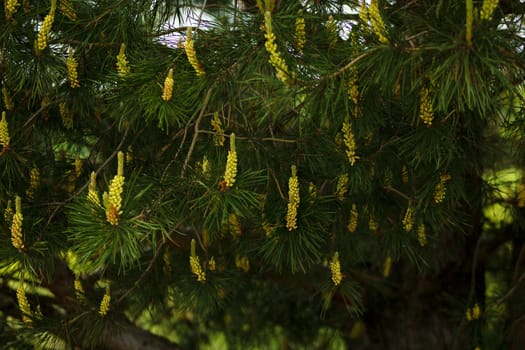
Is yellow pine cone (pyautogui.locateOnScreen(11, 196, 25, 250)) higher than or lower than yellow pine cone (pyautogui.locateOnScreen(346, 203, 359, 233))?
lower

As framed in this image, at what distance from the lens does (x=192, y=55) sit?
4.59ft

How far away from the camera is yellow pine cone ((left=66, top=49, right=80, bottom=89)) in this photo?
1.55m

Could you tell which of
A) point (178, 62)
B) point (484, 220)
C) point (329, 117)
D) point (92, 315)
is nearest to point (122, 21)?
point (178, 62)

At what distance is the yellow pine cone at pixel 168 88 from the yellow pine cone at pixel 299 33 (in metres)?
0.24

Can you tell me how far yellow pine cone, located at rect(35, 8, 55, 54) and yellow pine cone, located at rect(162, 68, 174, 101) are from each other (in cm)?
25

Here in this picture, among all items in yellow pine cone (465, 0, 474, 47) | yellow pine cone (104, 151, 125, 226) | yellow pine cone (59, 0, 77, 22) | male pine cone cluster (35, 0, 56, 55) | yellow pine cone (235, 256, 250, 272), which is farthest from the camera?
yellow pine cone (235, 256, 250, 272)

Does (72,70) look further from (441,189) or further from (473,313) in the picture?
(473,313)

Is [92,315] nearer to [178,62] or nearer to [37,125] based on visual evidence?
[37,125]

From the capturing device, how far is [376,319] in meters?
2.93

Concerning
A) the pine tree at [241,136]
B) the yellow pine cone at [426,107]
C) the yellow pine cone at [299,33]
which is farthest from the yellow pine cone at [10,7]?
the yellow pine cone at [426,107]

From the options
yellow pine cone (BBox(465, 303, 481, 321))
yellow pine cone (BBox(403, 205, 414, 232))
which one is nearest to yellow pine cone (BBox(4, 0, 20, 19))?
yellow pine cone (BBox(403, 205, 414, 232))

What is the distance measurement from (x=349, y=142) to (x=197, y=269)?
17.1 inches

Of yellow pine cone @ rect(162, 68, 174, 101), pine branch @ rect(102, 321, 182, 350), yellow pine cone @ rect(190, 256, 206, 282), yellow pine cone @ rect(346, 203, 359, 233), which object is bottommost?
pine branch @ rect(102, 321, 182, 350)

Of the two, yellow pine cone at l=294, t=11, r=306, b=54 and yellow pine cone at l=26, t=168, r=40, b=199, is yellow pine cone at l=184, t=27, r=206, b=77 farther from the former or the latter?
yellow pine cone at l=26, t=168, r=40, b=199
